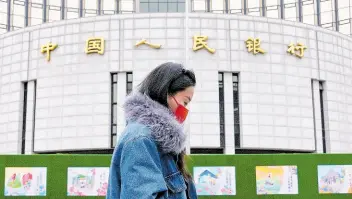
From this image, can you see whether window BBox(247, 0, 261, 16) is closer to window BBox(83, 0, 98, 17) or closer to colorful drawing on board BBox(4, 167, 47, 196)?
window BBox(83, 0, 98, 17)

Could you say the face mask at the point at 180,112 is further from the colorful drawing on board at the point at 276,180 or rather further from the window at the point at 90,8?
the window at the point at 90,8

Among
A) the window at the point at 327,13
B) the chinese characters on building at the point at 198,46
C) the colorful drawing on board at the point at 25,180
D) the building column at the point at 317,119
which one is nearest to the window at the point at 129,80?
the chinese characters on building at the point at 198,46

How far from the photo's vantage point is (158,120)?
2268mm

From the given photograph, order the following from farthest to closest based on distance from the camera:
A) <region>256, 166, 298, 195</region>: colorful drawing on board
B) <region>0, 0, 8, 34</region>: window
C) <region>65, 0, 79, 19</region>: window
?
1. <region>65, 0, 79, 19</region>: window
2. <region>0, 0, 8, 34</region>: window
3. <region>256, 166, 298, 195</region>: colorful drawing on board

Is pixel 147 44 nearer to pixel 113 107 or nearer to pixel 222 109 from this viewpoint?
pixel 113 107

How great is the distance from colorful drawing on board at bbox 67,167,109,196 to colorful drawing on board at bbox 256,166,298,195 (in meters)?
4.26

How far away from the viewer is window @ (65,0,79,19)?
46562 millimetres

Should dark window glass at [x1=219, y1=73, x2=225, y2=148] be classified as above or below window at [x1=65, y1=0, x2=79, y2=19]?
below

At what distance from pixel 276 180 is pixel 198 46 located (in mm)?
16166

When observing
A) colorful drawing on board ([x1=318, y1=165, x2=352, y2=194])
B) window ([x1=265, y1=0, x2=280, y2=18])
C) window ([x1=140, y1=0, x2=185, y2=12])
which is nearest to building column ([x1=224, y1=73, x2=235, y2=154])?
window ([x1=140, y1=0, x2=185, y2=12])

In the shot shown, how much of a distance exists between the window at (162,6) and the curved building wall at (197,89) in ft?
18.9

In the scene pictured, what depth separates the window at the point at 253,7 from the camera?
153 ft

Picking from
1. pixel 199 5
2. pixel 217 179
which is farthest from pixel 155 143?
pixel 199 5

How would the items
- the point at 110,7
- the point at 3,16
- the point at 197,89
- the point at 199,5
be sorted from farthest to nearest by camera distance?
the point at 110,7
the point at 199,5
the point at 3,16
the point at 197,89
